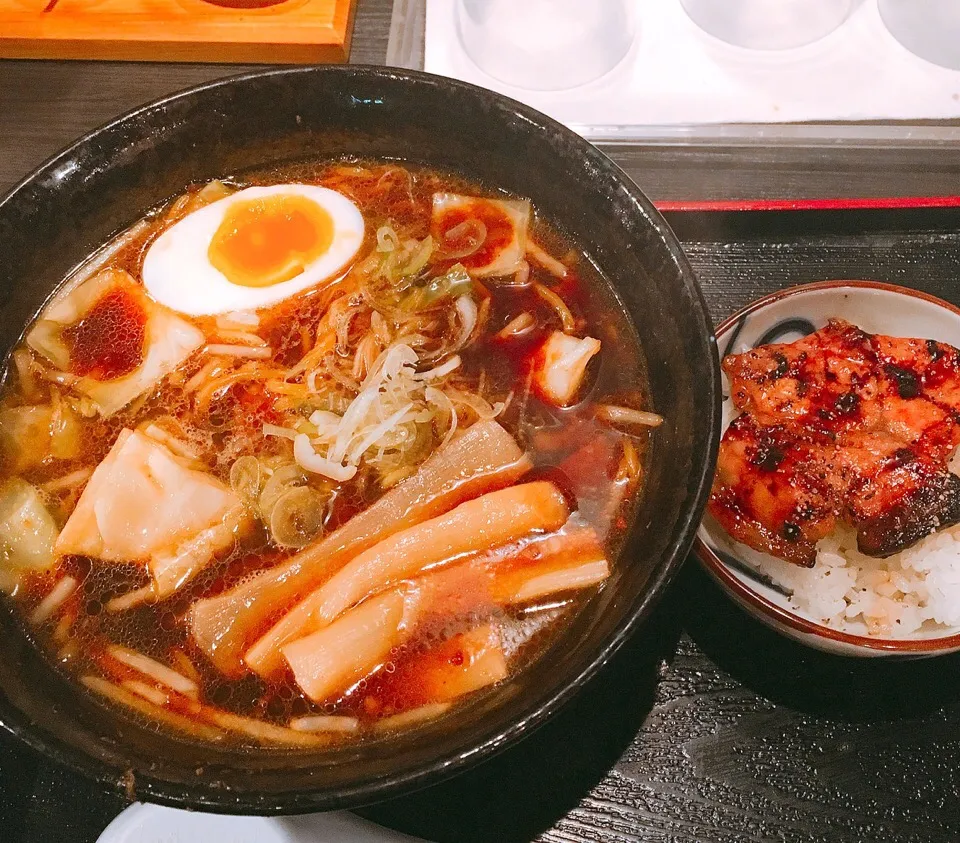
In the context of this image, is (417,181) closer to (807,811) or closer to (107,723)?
(107,723)

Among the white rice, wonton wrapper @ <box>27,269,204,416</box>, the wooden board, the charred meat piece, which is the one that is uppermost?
the wooden board

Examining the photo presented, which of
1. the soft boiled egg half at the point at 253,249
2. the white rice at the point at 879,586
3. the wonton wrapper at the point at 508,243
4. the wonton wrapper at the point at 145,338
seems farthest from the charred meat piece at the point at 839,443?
the wonton wrapper at the point at 145,338

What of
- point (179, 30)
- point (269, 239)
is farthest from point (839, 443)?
point (179, 30)

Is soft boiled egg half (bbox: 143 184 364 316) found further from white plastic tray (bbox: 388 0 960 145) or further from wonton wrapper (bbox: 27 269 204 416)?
white plastic tray (bbox: 388 0 960 145)

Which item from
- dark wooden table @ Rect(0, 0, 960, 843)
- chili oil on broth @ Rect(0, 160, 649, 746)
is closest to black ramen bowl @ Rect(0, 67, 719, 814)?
chili oil on broth @ Rect(0, 160, 649, 746)

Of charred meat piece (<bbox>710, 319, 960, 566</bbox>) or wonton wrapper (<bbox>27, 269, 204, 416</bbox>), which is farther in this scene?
wonton wrapper (<bbox>27, 269, 204, 416</bbox>)

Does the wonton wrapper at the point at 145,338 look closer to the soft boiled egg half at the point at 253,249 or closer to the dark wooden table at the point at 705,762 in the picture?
the soft boiled egg half at the point at 253,249
